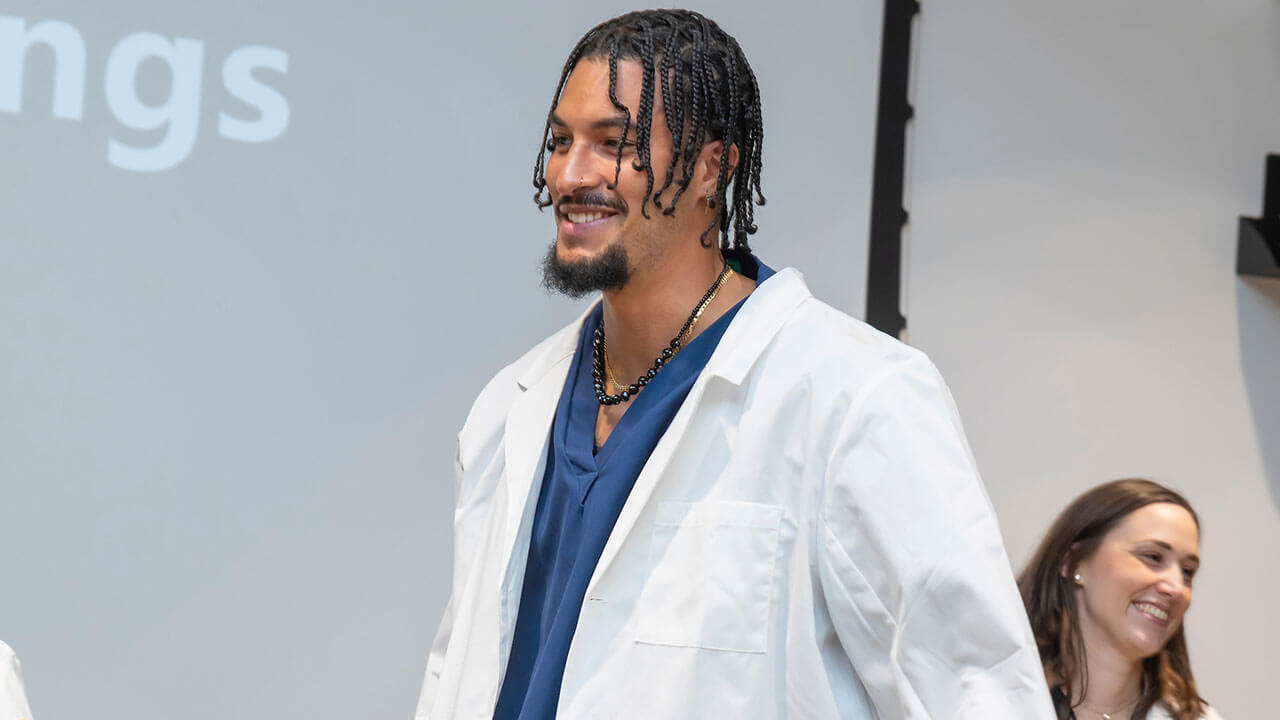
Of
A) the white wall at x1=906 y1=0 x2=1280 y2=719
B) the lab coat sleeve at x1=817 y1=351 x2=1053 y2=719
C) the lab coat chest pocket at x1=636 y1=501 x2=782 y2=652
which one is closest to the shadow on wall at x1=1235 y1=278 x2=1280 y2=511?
the white wall at x1=906 y1=0 x2=1280 y2=719

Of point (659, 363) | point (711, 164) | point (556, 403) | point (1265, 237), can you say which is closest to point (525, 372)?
point (556, 403)

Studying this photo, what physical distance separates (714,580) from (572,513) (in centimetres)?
21

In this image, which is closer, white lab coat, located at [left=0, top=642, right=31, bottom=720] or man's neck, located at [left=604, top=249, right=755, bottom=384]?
white lab coat, located at [left=0, top=642, right=31, bottom=720]

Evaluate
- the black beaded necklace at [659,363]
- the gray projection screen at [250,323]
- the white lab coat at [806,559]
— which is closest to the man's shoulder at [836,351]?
the white lab coat at [806,559]

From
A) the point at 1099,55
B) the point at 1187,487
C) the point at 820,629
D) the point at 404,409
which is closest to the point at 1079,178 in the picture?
the point at 1099,55

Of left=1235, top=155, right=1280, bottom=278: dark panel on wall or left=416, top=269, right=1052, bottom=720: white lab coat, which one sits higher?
left=1235, top=155, right=1280, bottom=278: dark panel on wall

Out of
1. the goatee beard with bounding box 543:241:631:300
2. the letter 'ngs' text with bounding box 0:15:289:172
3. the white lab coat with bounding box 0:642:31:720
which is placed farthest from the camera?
the letter 'ngs' text with bounding box 0:15:289:172

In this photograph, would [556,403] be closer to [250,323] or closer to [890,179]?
[250,323]

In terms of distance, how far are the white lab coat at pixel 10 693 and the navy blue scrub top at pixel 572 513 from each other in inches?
18.9

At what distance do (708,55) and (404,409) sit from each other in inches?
49.8

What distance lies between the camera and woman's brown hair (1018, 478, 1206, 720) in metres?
2.40

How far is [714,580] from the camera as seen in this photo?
54.3 inches

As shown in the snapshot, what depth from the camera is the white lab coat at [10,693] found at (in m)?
1.23

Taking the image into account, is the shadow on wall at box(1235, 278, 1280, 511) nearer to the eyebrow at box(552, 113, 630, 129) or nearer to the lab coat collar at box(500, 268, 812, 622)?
the lab coat collar at box(500, 268, 812, 622)
